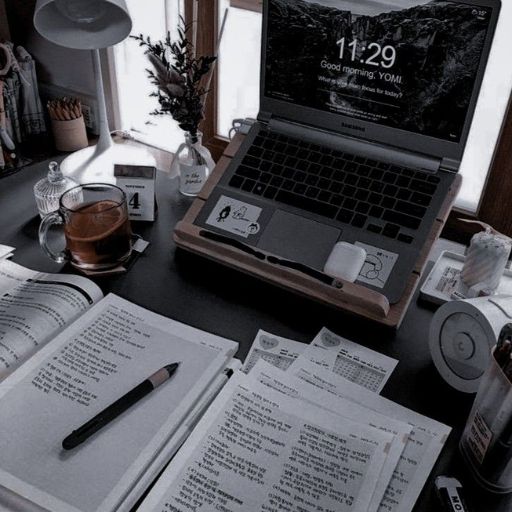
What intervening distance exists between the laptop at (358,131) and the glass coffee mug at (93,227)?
0.14 meters

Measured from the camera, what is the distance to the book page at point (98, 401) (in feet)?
2.33

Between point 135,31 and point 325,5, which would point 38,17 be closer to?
point 325,5

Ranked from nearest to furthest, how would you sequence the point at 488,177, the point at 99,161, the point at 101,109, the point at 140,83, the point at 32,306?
the point at 32,306 < the point at 99,161 < the point at 101,109 < the point at 488,177 < the point at 140,83

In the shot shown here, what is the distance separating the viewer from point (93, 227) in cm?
101

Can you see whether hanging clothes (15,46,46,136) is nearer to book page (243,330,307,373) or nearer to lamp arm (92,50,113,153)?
lamp arm (92,50,113,153)

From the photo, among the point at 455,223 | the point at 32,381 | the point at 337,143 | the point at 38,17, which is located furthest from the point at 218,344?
the point at 455,223

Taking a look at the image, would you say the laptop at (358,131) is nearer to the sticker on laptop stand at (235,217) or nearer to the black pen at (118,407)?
the sticker on laptop stand at (235,217)

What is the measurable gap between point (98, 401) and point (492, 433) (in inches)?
18.7

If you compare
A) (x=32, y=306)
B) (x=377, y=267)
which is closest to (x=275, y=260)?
(x=377, y=267)

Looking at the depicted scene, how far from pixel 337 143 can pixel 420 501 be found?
60 centimetres

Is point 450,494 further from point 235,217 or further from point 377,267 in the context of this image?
point 235,217

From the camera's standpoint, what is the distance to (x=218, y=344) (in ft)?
2.93

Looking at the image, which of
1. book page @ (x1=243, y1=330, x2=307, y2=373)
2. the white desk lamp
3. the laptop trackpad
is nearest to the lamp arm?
the white desk lamp

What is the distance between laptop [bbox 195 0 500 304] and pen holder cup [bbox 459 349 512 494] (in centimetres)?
25
